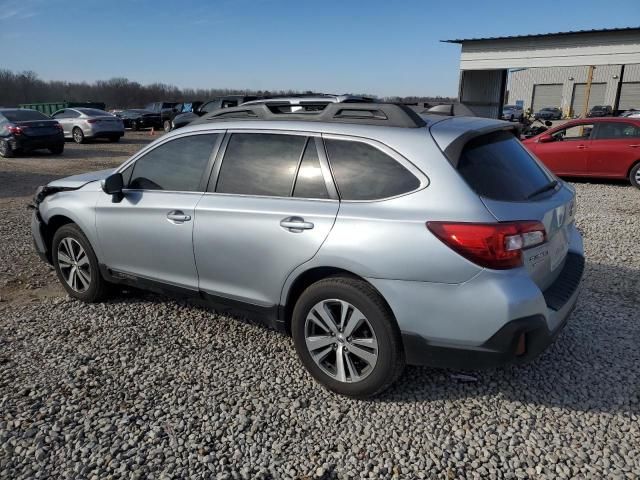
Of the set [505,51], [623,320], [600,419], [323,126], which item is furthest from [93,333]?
[505,51]

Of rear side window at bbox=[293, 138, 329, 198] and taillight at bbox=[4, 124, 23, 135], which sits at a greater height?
rear side window at bbox=[293, 138, 329, 198]

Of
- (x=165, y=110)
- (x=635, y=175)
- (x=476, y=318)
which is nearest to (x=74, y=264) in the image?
(x=476, y=318)

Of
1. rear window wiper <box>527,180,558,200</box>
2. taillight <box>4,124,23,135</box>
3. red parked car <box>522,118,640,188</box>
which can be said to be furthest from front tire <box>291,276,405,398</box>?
taillight <box>4,124,23,135</box>

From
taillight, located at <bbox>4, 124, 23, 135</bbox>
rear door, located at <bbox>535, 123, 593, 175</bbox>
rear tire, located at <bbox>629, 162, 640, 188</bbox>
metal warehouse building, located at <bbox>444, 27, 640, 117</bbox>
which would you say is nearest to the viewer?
rear tire, located at <bbox>629, 162, 640, 188</bbox>

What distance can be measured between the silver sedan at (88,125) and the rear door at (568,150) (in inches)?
656

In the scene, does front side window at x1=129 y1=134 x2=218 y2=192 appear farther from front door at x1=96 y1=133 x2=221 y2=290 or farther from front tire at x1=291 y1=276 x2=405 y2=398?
front tire at x1=291 y1=276 x2=405 y2=398

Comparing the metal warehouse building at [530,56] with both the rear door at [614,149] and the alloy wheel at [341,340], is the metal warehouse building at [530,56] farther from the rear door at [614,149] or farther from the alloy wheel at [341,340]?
the alloy wheel at [341,340]

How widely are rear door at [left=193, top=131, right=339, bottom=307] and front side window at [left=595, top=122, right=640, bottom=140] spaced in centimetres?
958

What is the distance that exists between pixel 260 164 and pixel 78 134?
65.4 feet

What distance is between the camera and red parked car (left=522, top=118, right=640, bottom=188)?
1012 cm

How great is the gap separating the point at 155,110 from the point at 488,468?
31.9 metres

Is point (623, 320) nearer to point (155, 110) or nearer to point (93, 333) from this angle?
point (93, 333)

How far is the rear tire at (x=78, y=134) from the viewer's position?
801 inches

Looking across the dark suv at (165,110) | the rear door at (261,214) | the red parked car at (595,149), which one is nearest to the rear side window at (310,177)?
the rear door at (261,214)
